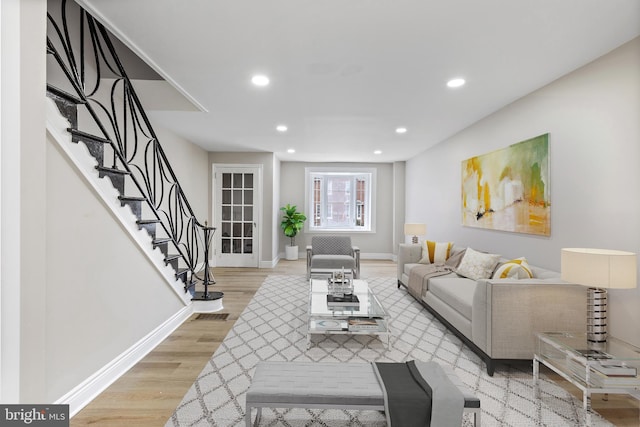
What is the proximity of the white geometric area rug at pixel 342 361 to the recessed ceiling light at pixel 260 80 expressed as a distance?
8.28 feet

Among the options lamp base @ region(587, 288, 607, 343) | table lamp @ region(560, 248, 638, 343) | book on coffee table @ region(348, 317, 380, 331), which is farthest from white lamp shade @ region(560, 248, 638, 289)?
book on coffee table @ region(348, 317, 380, 331)

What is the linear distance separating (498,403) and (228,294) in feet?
12.0

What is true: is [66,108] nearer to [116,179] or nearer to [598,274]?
[116,179]

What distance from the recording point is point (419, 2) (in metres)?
1.80

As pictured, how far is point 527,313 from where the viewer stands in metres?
2.33

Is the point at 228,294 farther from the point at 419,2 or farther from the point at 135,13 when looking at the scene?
the point at 419,2

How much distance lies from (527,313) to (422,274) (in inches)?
65.1

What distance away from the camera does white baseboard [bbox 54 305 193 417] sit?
193 cm

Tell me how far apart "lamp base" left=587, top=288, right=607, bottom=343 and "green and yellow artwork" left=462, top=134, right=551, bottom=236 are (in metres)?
1.05

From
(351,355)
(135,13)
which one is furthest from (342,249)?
(135,13)

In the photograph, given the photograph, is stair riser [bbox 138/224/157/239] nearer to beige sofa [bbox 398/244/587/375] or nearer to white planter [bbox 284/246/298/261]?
beige sofa [bbox 398/244/587/375]

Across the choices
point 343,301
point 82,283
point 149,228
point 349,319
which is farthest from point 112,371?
point 343,301

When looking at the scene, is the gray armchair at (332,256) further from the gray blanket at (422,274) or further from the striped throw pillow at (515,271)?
the striped throw pillow at (515,271)

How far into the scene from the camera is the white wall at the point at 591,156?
7.36 feet
